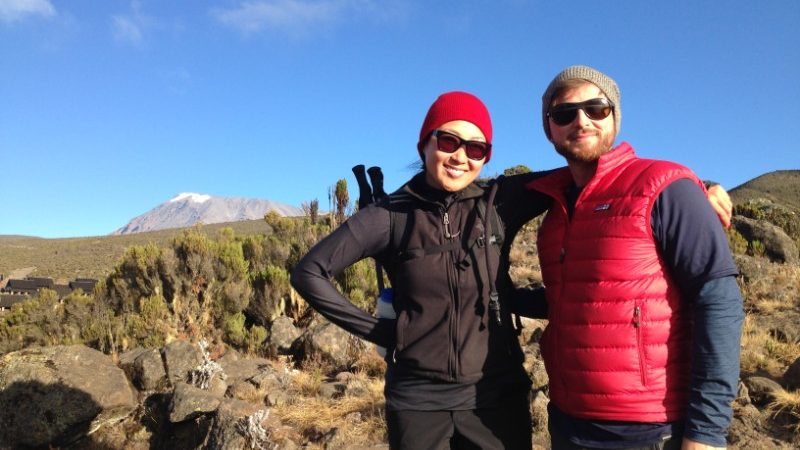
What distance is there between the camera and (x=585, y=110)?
1932 mm

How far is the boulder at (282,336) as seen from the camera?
800 centimetres

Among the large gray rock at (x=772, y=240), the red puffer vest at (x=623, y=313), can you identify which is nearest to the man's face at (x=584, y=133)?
the red puffer vest at (x=623, y=313)

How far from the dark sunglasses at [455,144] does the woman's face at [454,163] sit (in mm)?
12

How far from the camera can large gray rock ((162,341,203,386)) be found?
634 cm

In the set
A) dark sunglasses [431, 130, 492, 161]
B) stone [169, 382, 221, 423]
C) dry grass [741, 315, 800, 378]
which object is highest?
dark sunglasses [431, 130, 492, 161]

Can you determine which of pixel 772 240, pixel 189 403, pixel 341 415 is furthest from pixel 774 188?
pixel 189 403

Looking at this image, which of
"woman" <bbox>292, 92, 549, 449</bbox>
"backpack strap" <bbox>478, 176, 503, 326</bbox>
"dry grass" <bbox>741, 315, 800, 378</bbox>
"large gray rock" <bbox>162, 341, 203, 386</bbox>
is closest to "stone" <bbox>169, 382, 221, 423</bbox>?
"large gray rock" <bbox>162, 341, 203, 386</bbox>

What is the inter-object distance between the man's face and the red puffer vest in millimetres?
161

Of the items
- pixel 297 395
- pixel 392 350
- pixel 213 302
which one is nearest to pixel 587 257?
pixel 392 350

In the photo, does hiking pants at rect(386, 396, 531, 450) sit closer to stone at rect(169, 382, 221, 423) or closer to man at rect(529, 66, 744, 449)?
man at rect(529, 66, 744, 449)

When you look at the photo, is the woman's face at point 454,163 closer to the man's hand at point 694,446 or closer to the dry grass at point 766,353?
the man's hand at point 694,446

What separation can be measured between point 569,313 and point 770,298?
28.6 feet

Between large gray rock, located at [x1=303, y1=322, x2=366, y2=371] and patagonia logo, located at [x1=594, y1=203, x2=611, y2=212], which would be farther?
large gray rock, located at [x1=303, y1=322, x2=366, y2=371]

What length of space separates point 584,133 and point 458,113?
0.48m
